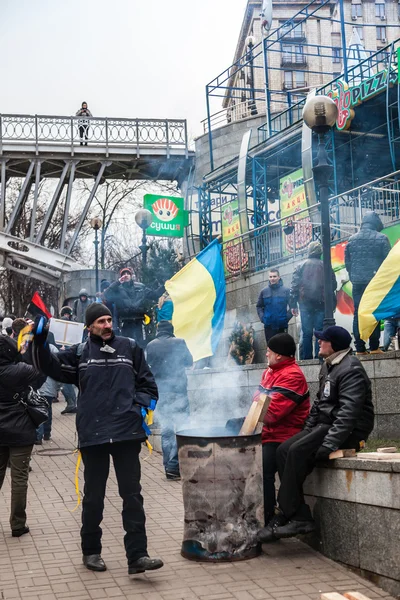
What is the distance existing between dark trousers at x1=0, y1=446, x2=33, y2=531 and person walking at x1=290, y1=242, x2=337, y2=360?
4716mm

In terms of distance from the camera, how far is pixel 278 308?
11.3 m

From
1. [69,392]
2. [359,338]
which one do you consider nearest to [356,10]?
[69,392]

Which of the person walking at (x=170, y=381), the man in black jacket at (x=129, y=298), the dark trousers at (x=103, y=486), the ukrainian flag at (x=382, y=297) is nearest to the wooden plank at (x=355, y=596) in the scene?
the dark trousers at (x=103, y=486)

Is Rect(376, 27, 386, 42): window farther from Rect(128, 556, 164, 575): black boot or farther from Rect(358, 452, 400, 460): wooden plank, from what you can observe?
Rect(128, 556, 164, 575): black boot

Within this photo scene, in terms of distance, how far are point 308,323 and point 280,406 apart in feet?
15.1

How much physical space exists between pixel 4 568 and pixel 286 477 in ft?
7.24

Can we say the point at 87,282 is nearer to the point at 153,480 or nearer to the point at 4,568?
the point at 153,480

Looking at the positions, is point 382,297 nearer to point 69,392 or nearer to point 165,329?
point 165,329

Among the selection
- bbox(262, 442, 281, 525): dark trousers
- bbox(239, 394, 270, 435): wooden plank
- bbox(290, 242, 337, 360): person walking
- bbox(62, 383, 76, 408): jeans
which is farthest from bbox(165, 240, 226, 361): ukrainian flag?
bbox(62, 383, 76, 408): jeans

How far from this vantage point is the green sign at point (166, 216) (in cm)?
2091

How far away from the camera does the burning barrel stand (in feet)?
18.7

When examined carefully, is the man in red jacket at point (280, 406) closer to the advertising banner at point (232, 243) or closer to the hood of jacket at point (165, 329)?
the hood of jacket at point (165, 329)

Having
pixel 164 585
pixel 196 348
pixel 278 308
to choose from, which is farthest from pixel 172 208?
pixel 164 585

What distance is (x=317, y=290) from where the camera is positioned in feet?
33.8
